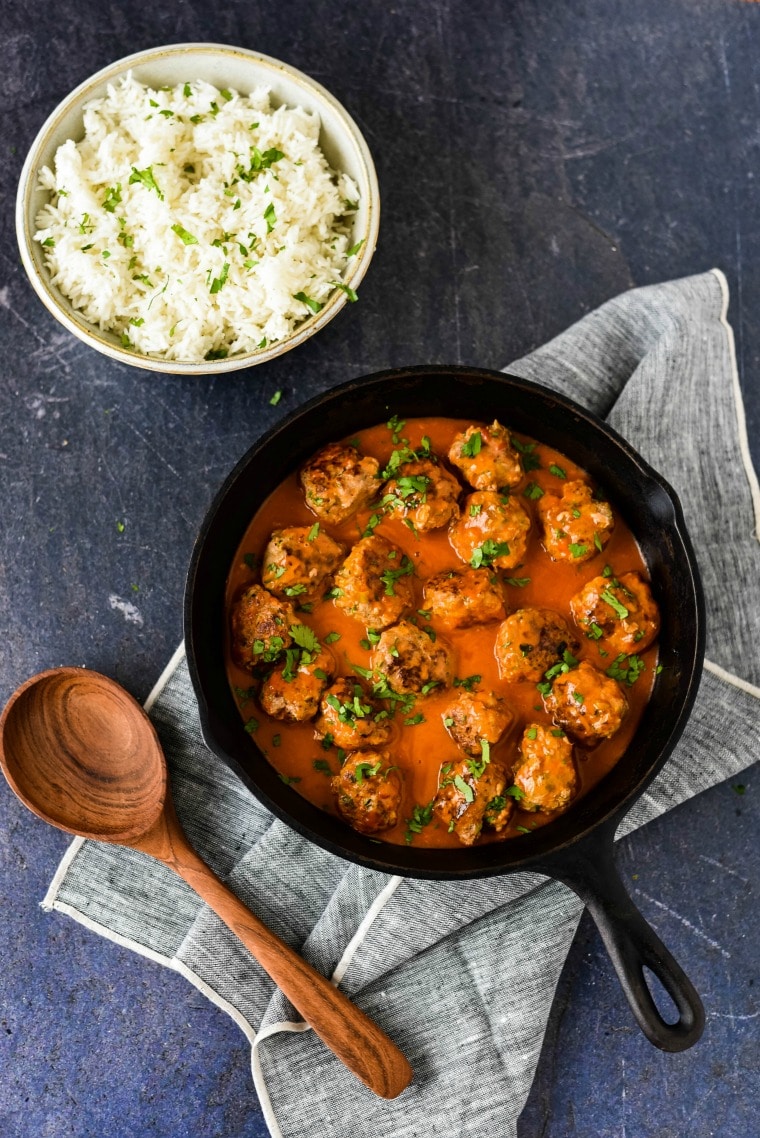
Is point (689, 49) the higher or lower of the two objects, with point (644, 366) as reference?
higher

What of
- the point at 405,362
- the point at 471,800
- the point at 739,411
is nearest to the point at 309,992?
the point at 471,800

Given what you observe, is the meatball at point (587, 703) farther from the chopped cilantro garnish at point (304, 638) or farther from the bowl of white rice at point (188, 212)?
the bowl of white rice at point (188, 212)

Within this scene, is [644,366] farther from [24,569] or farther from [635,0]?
[24,569]

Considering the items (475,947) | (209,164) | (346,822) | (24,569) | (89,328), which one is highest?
(209,164)

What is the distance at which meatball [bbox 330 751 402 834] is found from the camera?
10.7ft

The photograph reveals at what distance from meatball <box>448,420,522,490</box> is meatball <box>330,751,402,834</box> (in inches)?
40.4

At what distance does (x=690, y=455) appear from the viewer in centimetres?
393

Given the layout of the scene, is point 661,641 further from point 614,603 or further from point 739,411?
point 739,411

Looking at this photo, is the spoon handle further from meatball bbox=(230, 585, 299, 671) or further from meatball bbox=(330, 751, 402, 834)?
meatball bbox=(230, 585, 299, 671)

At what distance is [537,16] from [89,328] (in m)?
2.38

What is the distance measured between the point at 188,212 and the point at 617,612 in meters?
2.17

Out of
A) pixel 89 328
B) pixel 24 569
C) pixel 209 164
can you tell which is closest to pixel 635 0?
pixel 209 164

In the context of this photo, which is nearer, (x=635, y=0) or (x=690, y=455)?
(x=690, y=455)

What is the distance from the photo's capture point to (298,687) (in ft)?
11.0
